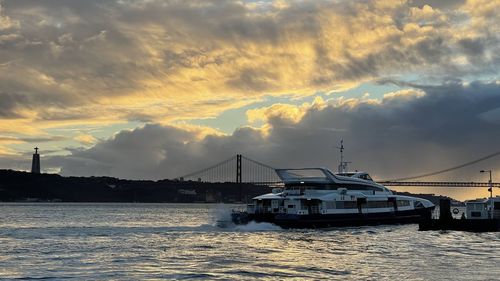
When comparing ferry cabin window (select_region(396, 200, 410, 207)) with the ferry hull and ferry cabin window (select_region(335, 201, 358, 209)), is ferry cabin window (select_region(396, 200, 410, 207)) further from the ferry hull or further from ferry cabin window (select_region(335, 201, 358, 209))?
ferry cabin window (select_region(335, 201, 358, 209))

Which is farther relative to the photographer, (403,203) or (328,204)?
(403,203)

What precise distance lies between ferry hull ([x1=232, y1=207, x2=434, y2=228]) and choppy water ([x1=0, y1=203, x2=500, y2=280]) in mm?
2532

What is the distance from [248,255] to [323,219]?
2530 centimetres

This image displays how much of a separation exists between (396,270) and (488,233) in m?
30.6

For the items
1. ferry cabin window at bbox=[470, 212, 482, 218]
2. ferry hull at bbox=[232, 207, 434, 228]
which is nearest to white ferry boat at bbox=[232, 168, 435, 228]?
ferry hull at bbox=[232, 207, 434, 228]

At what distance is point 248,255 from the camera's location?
38656mm

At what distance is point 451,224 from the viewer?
61281 mm

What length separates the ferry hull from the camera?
60.5 meters

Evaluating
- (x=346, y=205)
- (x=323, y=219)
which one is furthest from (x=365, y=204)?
(x=323, y=219)

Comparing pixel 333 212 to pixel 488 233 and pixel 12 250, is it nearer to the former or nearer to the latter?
pixel 488 233

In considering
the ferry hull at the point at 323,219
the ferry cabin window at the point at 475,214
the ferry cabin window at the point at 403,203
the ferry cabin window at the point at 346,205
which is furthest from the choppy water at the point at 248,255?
the ferry cabin window at the point at 403,203

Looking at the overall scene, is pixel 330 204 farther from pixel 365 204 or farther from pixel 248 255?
pixel 248 255

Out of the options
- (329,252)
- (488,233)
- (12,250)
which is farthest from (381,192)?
(12,250)

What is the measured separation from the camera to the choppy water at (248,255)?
1218 inches
